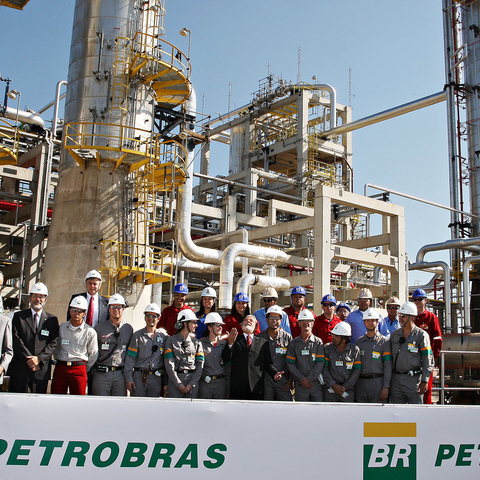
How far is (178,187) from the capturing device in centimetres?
2064

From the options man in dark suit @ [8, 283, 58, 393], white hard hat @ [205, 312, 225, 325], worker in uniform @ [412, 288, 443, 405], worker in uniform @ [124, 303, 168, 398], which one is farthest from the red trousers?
worker in uniform @ [412, 288, 443, 405]

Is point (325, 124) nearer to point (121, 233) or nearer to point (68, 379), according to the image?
point (121, 233)

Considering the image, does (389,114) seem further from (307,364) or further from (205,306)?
(307,364)

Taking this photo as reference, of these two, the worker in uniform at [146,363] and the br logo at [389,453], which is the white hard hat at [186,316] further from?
the br logo at [389,453]

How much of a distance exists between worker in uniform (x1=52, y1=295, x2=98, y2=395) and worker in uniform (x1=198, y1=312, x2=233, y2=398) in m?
1.49

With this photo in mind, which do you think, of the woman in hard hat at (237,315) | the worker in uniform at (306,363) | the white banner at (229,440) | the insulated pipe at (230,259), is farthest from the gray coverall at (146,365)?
the insulated pipe at (230,259)

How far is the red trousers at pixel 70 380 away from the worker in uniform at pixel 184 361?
3.49 feet

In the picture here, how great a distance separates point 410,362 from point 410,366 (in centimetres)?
6

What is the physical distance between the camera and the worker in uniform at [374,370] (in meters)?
7.79

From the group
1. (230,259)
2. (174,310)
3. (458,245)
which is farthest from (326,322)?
(458,245)

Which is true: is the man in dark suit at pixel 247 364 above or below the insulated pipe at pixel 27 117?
below

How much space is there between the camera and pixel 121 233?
1460cm

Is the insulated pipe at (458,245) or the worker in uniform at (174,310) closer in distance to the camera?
the worker in uniform at (174,310)

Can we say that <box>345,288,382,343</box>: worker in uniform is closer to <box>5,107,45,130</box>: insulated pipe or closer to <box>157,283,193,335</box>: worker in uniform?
<box>157,283,193,335</box>: worker in uniform
